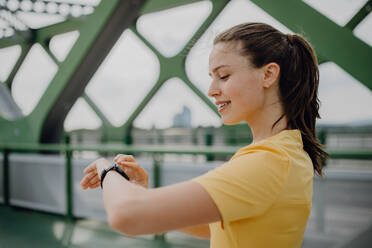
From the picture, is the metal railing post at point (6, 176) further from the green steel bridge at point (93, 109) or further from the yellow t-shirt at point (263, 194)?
the yellow t-shirt at point (263, 194)

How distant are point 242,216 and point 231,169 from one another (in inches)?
4.0

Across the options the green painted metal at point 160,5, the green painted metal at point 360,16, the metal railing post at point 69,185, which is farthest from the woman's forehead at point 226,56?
the green painted metal at point 160,5

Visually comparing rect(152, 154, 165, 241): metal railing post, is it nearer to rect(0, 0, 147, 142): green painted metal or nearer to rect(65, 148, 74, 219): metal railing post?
rect(65, 148, 74, 219): metal railing post

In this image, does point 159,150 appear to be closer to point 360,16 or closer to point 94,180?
point 94,180

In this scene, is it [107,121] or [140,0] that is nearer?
[140,0]

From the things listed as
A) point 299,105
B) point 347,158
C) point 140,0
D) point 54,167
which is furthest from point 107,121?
point 299,105

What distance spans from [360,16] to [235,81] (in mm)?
3335

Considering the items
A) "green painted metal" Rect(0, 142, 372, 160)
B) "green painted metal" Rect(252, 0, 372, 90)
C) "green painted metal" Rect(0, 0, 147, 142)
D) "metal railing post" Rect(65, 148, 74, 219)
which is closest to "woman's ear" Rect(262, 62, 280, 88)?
"green painted metal" Rect(0, 142, 372, 160)

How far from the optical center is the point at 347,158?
2463 mm

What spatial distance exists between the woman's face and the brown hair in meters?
0.02

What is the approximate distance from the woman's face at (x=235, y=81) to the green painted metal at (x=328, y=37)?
2.65 metres

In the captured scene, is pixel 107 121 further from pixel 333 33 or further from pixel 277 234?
pixel 277 234

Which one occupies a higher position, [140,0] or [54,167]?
[140,0]

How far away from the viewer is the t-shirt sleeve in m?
0.67
